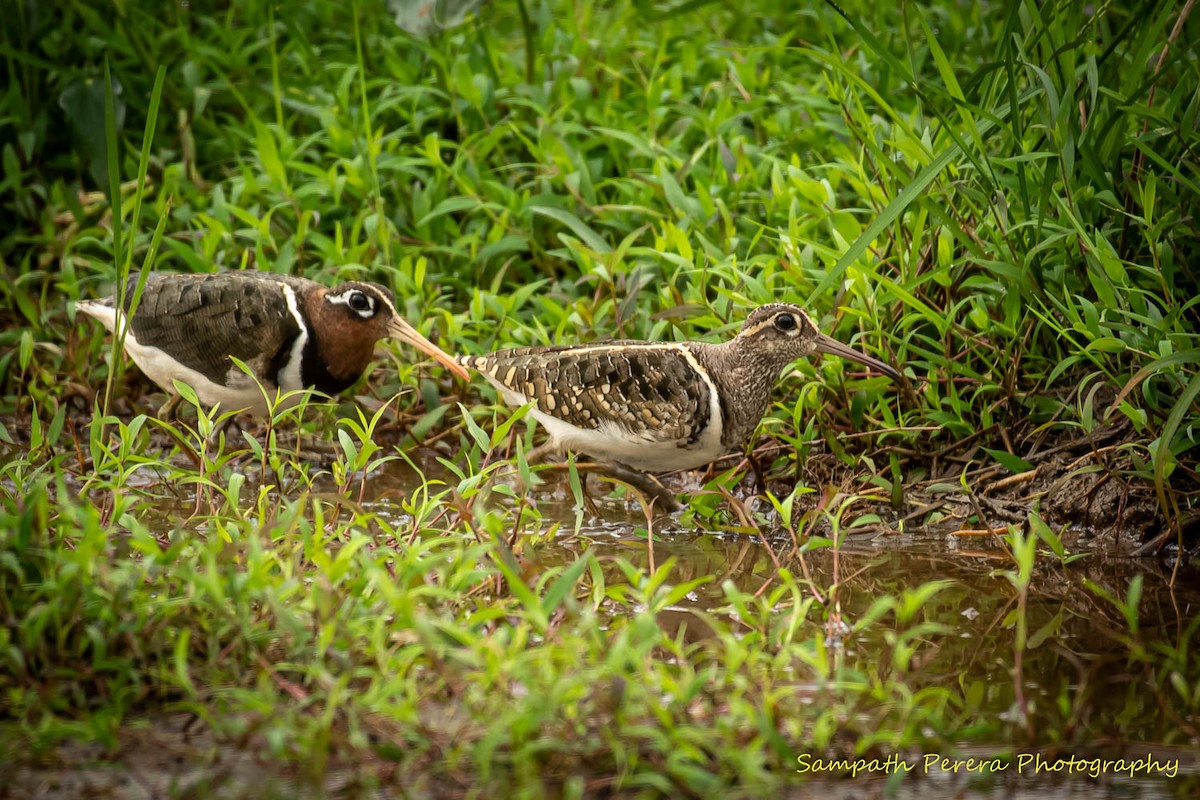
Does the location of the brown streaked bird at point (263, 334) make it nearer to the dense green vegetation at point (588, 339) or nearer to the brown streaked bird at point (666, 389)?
the dense green vegetation at point (588, 339)

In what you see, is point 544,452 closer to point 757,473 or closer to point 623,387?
point 623,387

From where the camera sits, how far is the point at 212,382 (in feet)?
17.0

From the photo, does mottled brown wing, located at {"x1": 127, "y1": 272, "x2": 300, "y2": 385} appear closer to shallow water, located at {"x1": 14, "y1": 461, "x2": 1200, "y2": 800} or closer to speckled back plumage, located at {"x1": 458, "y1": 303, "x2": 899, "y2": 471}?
shallow water, located at {"x1": 14, "y1": 461, "x2": 1200, "y2": 800}

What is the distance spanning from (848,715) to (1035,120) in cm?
272

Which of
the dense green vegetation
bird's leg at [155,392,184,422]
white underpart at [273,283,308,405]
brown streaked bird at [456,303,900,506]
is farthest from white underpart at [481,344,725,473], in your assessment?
bird's leg at [155,392,184,422]

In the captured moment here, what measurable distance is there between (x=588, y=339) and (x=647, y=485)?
0.91m

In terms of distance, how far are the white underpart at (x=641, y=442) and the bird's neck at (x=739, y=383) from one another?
4 cm

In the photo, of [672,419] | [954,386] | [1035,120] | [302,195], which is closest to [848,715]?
[672,419]

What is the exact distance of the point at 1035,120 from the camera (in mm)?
4961

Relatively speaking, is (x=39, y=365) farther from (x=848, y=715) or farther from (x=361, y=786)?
(x=848, y=715)

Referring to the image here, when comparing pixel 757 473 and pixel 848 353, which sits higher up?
pixel 848 353

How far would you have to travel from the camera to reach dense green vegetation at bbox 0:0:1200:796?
316cm

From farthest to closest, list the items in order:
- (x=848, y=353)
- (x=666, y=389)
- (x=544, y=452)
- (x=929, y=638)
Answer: (x=544, y=452)
(x=848, y=353)
(x=666, y=389)
(x=929, y=638)

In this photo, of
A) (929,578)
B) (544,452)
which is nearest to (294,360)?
(544,452)
